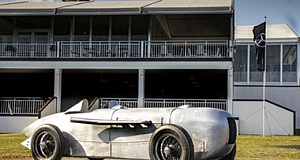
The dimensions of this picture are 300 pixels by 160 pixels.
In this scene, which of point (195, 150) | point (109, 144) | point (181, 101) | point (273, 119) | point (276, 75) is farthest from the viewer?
point (276, 75)

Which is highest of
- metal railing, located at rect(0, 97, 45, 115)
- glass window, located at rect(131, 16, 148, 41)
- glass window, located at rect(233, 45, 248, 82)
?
glass window, located at rect(131, 16, 148, 41)

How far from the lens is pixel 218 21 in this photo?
92.7 ft

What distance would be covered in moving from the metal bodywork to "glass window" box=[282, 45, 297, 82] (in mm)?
26422

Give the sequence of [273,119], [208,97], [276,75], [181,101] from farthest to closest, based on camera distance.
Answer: [276,75], [208,97], [181,101], [273,119]

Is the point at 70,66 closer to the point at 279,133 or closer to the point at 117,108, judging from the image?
the point at 279,133

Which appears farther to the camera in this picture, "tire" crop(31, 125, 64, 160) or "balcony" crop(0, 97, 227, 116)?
"balcony" crop(0, 97, 227, 116)

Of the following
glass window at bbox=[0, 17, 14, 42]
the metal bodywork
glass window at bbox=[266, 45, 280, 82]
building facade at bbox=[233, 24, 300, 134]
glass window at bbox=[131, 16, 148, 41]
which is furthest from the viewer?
glass window at bbox=[266, 45, 280, 82]

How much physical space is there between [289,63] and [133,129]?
89.5ft

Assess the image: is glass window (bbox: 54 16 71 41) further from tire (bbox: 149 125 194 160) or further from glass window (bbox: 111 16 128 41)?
tire (bbox: 149 125 194 160)

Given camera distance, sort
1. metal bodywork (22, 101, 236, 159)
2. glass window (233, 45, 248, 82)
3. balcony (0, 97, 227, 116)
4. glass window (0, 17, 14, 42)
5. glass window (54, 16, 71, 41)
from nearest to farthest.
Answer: metal bodywork (22, 101, 236, 159) → balcony (0, 97, 227, 116) → glass window (54, 16, 71, 41) → glass window (0, 17, 14, 42) → glass window (233, 45, 248, 82)

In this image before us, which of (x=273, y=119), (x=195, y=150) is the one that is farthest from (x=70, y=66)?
(x=195, y=150)

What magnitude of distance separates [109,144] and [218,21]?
19968 millimetres

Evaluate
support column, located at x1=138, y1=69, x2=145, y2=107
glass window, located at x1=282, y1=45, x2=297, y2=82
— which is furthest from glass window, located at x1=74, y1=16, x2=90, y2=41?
glass window, located at x1=282, y1=45, x2=297, y2=82

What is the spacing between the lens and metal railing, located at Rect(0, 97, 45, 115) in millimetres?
25703
